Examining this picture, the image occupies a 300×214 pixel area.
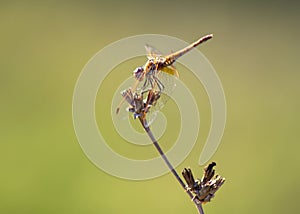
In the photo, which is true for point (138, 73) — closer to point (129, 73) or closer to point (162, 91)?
point (162, 91)

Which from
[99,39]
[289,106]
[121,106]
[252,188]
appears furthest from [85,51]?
[121,106]

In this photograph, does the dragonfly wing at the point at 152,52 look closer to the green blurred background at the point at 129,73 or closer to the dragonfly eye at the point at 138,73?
the dragonfly eye at the point at 138,73

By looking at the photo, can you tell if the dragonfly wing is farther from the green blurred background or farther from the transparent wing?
the green blurred background

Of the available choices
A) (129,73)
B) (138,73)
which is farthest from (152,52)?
(129,73)

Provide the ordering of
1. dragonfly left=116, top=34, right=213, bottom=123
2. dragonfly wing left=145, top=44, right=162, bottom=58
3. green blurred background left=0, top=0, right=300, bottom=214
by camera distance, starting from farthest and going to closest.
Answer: green blurred background left=0, top=0, right=300, bottom=214 < dragonfly wing left=145, top=44, right=162, bottom=58 < dragonfly left=116, top=34, right=213, bottom=123

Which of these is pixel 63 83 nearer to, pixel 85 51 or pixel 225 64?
pixel 85 51

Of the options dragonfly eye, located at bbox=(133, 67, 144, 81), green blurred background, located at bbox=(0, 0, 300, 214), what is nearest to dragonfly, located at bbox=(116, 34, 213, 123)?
dragonfly eye, located at bbox=(133, 67, 144, 81)
